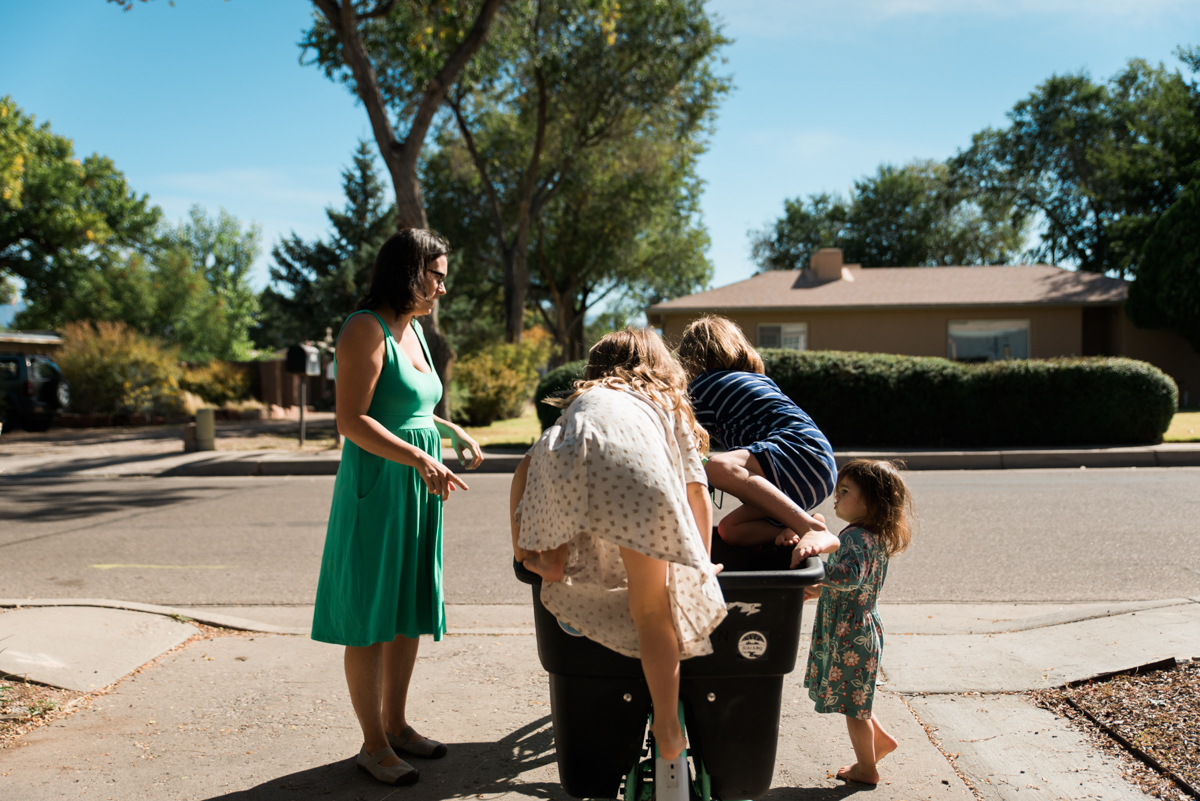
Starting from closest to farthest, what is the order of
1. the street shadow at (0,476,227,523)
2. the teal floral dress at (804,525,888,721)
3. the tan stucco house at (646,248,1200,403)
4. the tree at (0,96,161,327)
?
the teal floral dress at (804,525,888,721) < the street shadow at (0,476,227,523) < the tan stucco house at (646,248,1200,403) < the tree at (0,96,161,327)

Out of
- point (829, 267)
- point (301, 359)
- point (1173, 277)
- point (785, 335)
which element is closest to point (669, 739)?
point (301, 359)

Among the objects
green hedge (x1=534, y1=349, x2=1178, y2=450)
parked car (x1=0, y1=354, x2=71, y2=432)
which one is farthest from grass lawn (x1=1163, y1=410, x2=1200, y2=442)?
parked car (x1=0, y1=354, x2=71, y2=432)

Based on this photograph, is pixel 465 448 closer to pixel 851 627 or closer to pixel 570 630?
pixel 570 630

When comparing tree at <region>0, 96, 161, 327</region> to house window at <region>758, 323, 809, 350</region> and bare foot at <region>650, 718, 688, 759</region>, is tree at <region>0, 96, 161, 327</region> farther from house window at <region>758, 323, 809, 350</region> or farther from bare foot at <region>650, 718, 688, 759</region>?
bare foot at <region>650, 718, 688, 759</region>

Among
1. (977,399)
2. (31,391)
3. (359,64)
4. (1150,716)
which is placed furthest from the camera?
(31,391)

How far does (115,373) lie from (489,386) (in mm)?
9090

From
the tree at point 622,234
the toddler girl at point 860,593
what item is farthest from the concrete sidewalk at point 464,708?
the tree at point 622,234

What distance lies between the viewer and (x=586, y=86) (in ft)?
78.6

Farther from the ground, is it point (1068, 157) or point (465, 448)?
point (1068, 157)

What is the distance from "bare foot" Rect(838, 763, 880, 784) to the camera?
2.88 metres

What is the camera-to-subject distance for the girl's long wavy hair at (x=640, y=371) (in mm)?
2168

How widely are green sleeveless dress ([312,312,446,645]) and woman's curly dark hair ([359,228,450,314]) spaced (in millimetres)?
131

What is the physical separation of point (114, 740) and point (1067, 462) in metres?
11.7

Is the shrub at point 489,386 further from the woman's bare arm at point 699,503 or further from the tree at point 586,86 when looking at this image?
the woman's bare arm at point 699,503
